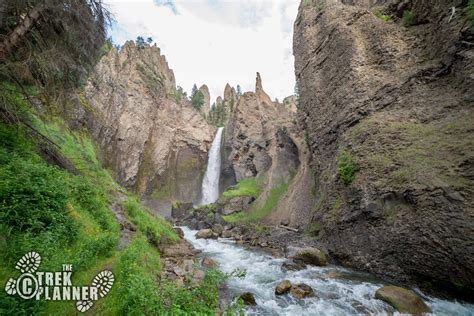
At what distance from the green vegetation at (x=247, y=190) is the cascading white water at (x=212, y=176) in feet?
32.4

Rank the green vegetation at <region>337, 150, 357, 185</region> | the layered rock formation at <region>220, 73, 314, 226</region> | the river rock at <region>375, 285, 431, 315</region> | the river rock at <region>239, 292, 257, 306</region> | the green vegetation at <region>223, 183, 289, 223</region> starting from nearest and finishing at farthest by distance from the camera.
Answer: the river rock at <region>375, 285, 431, 315</region> → the river rock at <region>239, 292, 257, 306</region> → the green vegetation at <region>337, 150, 357, 185</region> → the layered rock formation at <region>220, 73, 314, 226</region> → the green vegetation at <region>223, 183, 289, 223</region>

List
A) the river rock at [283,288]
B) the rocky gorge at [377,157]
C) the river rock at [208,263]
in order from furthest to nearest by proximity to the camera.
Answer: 1. the river rock at [208,263]
2. the river rock at [283,288]
3. the rocky gorge at [377,157]

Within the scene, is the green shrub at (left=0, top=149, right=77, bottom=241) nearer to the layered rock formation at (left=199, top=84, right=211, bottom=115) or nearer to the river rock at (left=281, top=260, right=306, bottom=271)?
the river rock at (left=281, top=260, right=306, bottom=271)

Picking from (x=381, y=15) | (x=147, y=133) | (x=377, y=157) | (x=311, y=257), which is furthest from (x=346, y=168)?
(x=147, y=133)

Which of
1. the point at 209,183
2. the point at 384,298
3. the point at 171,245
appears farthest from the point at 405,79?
the point at 209,183

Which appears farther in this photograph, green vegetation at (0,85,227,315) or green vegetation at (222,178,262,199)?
green vegetation at (222,178,262,199)

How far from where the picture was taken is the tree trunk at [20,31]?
5.57 m

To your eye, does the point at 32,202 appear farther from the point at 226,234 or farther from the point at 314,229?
the point at 226,234

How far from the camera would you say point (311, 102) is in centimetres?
2052

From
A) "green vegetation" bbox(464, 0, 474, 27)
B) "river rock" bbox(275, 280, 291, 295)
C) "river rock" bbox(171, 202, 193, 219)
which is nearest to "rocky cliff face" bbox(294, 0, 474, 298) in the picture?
"green vegetation" bbox(464, 0, 474, 27)

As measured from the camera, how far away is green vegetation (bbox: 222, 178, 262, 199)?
111ft

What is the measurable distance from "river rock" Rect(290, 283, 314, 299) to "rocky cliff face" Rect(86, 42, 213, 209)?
29.8 meters

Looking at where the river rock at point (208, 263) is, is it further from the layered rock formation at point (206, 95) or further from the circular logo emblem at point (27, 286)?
the layered rock formation at point (206, 95)

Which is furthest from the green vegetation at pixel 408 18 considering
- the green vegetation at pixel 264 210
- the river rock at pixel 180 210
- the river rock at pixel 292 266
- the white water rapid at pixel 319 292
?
the river rock at pixel 180 210
